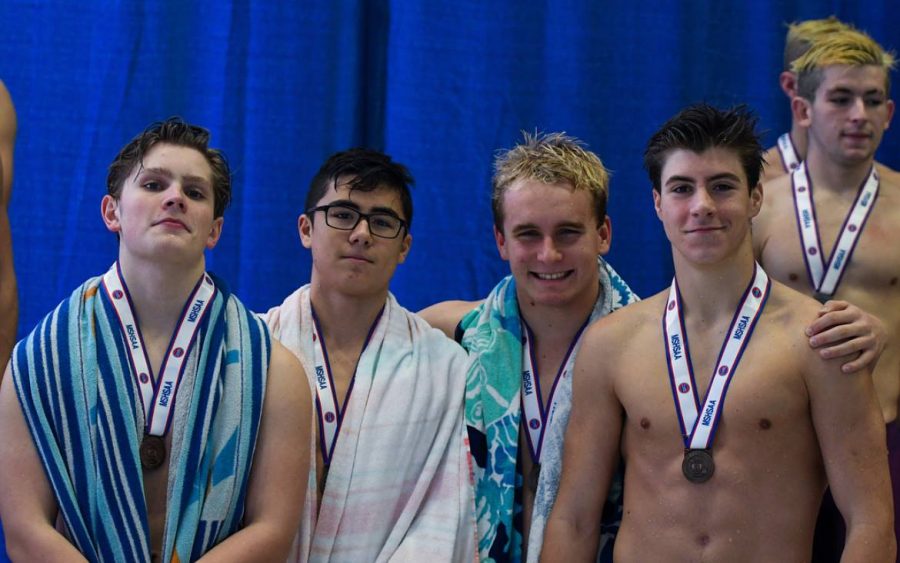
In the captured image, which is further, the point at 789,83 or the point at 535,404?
the point at 789,83

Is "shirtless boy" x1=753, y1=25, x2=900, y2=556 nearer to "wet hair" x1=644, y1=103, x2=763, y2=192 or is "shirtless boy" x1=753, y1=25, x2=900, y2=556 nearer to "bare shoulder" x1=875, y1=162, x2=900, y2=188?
"bare shoulder" x1=875, y1=162, x2=900, y2=188

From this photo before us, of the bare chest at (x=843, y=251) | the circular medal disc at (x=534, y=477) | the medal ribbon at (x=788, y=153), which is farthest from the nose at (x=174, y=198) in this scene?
the medal ribbon at (x=788, y=153)

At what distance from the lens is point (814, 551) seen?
3.11m

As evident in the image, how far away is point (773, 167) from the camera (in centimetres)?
406

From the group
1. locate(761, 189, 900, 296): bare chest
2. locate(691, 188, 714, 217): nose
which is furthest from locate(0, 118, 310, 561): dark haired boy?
locate(761, 189, 900, 296): bare chest

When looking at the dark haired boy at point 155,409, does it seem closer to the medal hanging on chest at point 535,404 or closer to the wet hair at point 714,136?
the medal hanging on chest at point 535,404

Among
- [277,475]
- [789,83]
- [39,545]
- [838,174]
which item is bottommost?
[39,545]

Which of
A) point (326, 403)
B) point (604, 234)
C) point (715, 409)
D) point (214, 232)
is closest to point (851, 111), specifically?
point (604, 234)

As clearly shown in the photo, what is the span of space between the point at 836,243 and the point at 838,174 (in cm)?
24

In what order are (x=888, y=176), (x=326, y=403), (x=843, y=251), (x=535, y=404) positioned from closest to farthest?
(x=326, y=403) < (x=535, y=404) < (x=843, y=251) < (x=888, y=176)

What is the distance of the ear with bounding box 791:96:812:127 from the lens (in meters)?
3.80

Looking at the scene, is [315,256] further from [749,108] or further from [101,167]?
[749,108]

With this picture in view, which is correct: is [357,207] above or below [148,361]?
above

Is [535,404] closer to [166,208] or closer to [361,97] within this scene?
[166,208]
